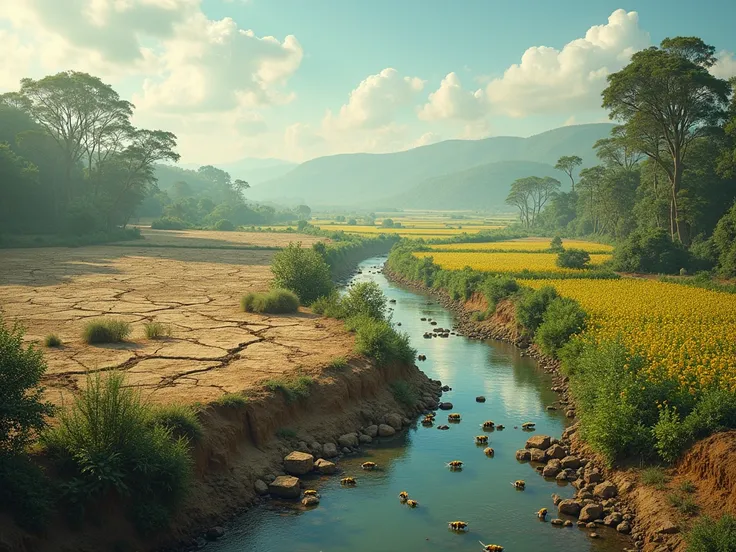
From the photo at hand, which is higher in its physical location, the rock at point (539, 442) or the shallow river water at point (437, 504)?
the rock at point (539, 442)

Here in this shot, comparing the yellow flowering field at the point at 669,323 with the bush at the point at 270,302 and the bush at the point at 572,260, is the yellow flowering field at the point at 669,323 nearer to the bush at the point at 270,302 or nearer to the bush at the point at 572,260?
the bush at the point at 572,260

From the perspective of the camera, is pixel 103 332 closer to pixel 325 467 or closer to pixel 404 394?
pixel 325 467

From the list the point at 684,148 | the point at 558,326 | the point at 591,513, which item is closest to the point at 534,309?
the point at 558,326

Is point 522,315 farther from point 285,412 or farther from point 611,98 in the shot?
point 611,98

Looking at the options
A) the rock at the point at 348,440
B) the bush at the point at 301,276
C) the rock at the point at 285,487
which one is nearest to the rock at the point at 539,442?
the rock at the point at 348,440

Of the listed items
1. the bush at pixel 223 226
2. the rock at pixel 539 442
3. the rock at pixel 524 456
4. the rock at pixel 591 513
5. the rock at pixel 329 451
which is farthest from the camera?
the bush at pixel 223 226

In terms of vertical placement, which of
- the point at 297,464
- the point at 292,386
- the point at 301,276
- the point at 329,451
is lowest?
the point at 329,451

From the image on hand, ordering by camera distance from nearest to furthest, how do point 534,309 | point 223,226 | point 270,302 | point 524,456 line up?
→ point 524,456
point 270,302
point 534,309
point 223,226
